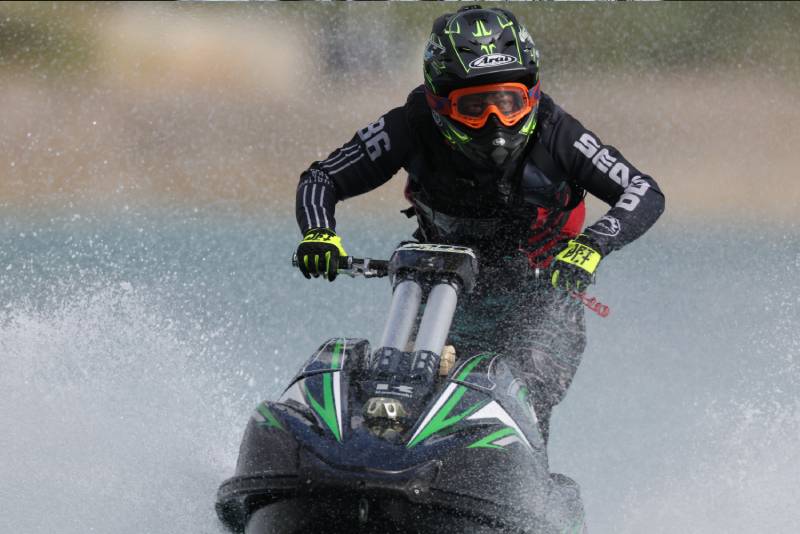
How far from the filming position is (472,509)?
3787 millimetres

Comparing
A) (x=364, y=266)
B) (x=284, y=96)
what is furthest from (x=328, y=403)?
(x=284, y=96)

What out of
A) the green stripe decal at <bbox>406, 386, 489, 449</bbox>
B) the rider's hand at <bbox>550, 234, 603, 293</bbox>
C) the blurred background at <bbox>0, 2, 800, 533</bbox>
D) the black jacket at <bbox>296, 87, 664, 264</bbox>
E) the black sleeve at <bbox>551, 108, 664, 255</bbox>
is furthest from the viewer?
the blurred background at <bbox>0, 2, 800, 533</bbox>

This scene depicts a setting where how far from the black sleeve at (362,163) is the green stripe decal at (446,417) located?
51.6 inches

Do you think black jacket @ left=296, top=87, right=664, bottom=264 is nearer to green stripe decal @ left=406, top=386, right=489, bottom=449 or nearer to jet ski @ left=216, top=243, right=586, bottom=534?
jet ski @ left=216, top=243, right=586, bottom=534

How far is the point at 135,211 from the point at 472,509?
1120 cm

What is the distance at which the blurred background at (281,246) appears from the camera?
6008mm

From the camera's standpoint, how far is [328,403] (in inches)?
160

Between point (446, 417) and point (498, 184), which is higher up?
point (498, 184)

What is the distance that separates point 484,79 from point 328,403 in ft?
4.75

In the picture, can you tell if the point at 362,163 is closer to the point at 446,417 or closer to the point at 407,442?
the point at 446,417

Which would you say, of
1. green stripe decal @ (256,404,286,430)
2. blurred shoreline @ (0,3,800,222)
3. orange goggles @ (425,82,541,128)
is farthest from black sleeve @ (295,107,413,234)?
blurred shoreline @ (0,3,800,222)

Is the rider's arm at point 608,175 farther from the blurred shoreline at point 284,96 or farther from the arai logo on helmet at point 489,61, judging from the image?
the blurred shoreline at point 284,96

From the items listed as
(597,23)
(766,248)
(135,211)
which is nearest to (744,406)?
(766,248)

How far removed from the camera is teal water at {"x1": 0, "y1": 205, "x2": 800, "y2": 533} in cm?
560
